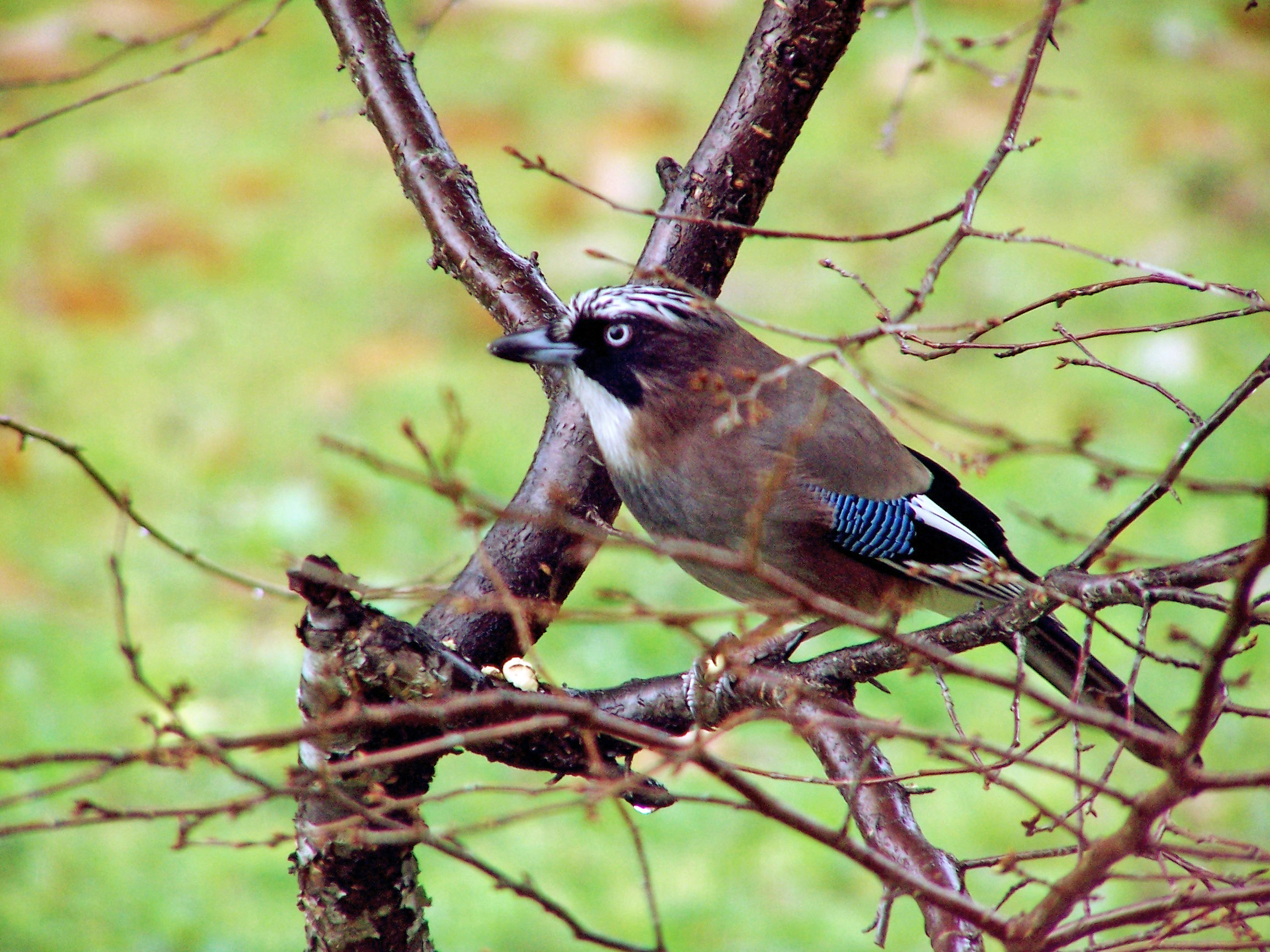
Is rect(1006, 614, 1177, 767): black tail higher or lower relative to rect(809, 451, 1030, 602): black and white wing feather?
lower

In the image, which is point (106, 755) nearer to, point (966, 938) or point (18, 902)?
point (966, 938)

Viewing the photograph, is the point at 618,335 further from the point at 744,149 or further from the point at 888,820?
the point at 888,820

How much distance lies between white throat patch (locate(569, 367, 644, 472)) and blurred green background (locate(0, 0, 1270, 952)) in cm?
77

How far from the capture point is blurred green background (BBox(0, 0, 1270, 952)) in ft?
13.9

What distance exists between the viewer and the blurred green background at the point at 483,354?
13.9ft

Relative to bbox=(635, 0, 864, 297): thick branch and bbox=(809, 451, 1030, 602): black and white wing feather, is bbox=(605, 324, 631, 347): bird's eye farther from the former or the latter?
bbox=(809, 451, 1030, 602): black and white wing feather

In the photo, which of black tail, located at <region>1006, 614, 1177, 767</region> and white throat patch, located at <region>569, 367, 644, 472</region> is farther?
white throat patch, located at <region>569, 367, 644, 472</region>

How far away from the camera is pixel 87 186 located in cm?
764

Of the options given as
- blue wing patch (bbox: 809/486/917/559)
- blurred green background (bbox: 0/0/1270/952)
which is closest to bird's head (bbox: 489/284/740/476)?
blue wing patch (bbox: 809/486/917/559)

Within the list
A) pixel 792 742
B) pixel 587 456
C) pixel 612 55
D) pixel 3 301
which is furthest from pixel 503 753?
pixel 612 55

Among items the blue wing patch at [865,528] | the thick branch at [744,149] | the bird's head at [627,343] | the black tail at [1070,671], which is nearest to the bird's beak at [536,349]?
the bird's head at [627,343]

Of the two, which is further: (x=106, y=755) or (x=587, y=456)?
(x=587, y=456)

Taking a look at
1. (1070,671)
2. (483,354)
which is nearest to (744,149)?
(1070,671)

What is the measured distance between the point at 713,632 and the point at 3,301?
426 cm
